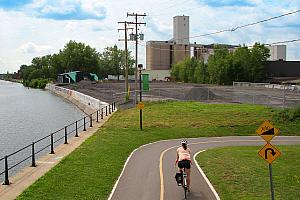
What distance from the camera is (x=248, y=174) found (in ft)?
61.1

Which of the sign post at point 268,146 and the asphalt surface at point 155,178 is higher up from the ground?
the sign post at point 268,146

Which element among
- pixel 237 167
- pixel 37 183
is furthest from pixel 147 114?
pixel 37 183

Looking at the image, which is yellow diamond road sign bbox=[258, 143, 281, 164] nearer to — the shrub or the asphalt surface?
the asphalt surface

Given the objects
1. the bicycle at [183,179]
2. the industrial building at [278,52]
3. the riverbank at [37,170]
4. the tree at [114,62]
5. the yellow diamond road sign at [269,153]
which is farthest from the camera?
the tree at [114,62]

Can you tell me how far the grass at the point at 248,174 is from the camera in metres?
15.3

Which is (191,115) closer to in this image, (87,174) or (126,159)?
(126,159)

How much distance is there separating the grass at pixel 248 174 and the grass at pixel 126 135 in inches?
155

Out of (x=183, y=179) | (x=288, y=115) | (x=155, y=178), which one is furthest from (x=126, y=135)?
(x=183, y=179)

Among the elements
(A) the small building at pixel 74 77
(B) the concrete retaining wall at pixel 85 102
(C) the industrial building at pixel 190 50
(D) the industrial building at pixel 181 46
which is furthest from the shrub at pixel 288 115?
(A) the small building at pixel 74 77

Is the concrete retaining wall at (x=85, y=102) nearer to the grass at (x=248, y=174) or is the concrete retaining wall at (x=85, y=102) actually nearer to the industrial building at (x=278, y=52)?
the grass at (x=248, y=174)

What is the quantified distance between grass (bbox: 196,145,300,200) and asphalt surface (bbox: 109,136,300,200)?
0.64 metres

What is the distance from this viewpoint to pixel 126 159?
23.2 m

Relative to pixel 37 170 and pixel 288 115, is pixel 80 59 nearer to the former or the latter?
pixel 288 115

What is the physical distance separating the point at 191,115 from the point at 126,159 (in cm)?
2227
